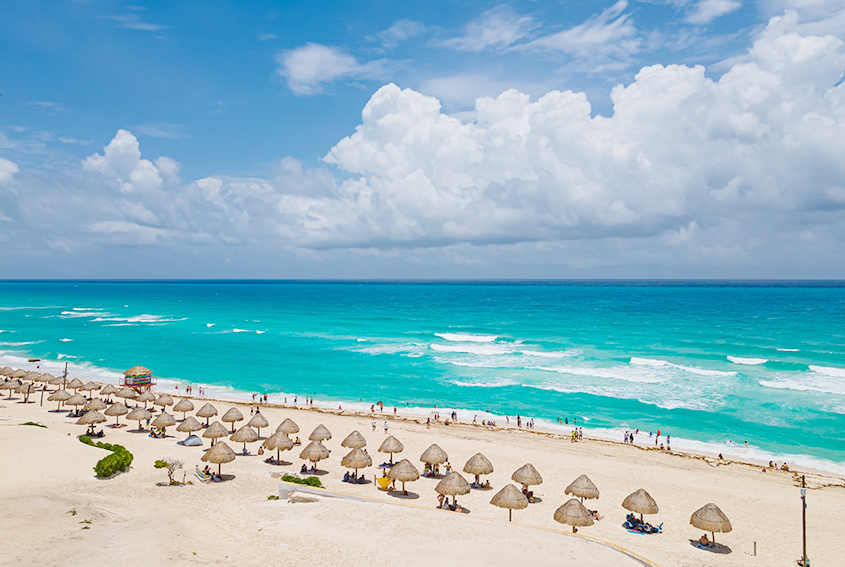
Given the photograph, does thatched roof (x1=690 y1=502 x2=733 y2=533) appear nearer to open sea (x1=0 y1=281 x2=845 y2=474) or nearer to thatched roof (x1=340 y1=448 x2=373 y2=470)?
thatched roof (x1=340 y1=448 x2=373 y2=470)

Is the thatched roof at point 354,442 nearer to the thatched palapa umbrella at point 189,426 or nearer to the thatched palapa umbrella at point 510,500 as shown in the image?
the thatched palapa umbrella at point 510,500

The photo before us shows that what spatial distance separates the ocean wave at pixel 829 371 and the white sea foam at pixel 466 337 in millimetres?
36014

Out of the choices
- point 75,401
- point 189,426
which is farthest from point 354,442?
point 75,401

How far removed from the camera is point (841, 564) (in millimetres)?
16766

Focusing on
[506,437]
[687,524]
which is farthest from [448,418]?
[687,524]

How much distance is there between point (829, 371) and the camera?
47.3 meters

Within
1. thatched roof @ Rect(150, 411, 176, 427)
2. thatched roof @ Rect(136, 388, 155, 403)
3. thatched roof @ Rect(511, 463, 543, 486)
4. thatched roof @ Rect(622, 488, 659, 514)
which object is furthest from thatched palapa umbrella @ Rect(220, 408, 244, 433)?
thatched roof @ Rect(622, 488, 659, 514)

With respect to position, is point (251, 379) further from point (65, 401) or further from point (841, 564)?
point (841, 564)

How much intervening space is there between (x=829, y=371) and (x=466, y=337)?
138 feet

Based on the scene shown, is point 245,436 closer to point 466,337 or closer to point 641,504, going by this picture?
point 641,504

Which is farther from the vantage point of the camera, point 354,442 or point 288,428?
point 288,428

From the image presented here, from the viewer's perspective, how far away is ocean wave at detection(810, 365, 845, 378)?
4616 cm

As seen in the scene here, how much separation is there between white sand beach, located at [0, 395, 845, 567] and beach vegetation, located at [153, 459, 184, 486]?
1.41 feet

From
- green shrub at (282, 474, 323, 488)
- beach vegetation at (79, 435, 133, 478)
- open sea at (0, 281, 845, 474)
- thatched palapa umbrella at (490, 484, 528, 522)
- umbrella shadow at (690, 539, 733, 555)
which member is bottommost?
umbrella shadow at (690, 539, 733, 555)
